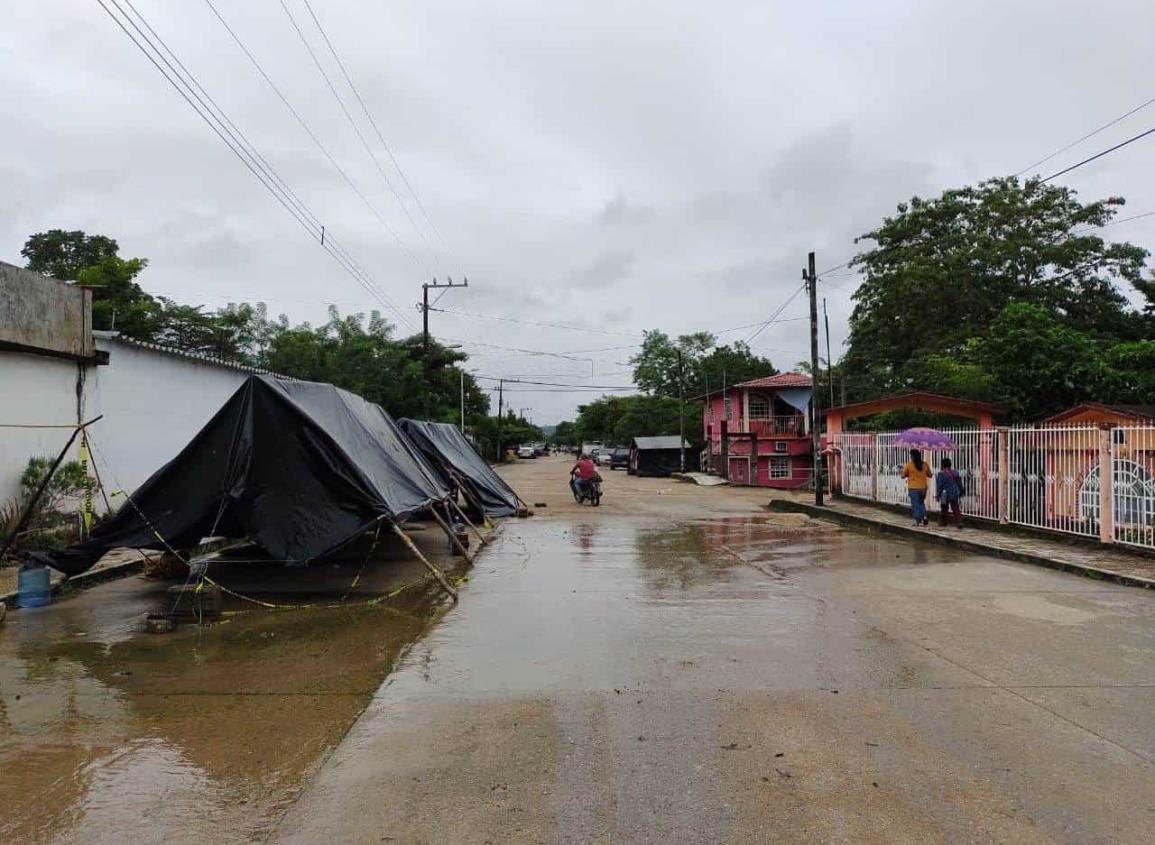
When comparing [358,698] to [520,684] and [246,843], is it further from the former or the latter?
[246,843]

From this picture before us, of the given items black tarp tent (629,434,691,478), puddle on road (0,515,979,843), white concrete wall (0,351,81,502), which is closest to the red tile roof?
black tarp tent (629,434,691,478)

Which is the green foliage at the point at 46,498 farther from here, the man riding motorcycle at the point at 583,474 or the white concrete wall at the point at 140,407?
the man riding motorcycle at the point at 583,474

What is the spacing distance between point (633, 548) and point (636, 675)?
7.91m

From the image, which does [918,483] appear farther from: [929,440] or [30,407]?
[30,407]

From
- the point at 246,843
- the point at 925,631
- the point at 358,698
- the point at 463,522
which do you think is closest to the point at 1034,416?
the point at 463,522

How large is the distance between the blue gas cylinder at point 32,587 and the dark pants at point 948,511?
47.1ft

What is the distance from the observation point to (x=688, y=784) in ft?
13.2

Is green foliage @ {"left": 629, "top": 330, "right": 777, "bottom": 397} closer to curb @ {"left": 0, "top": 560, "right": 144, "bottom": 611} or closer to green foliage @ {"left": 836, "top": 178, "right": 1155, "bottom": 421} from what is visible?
green foliage @ {"left": 836, "top": 178, "right": 1155, "bottom": 421}

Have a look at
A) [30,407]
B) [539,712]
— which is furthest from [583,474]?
[539,712]

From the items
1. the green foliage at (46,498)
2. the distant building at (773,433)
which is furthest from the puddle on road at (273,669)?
the distant building at (773,433)

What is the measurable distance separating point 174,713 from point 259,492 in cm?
419

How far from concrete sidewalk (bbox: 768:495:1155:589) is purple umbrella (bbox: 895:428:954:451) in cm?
154

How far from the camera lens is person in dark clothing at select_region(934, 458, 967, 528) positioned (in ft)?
50.4

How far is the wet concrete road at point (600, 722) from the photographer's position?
3697 millimetres
